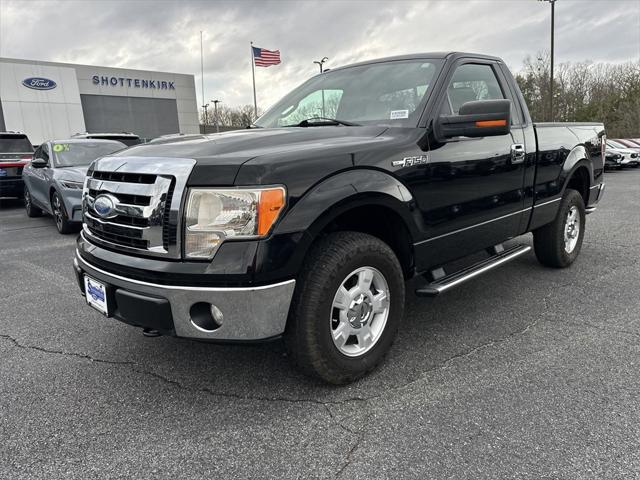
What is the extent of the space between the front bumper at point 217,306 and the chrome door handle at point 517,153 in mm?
2319

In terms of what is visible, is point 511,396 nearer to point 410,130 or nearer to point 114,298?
point 410,130

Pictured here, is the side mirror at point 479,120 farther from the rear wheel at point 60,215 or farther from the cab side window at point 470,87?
the rear wheel at point 60,215

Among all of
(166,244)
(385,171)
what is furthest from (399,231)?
(166,244)

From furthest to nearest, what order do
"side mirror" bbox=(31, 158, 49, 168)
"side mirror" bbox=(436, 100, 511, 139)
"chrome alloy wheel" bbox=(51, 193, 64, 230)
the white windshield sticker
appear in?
1. "side mirror" bbox=(31, 158, 49, 168)
2. "chrome alloy wheel" bbox=(51, 193, 64, 230)
3. the white windshield sticker
4. "side mirror" bbox=(436, 100, 511, 139)

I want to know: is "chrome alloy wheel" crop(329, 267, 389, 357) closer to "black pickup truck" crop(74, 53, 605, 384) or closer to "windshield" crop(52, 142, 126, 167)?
Result: "black pickup truck" crop(74, 53, 605, 384)

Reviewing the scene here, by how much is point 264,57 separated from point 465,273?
24.9 m

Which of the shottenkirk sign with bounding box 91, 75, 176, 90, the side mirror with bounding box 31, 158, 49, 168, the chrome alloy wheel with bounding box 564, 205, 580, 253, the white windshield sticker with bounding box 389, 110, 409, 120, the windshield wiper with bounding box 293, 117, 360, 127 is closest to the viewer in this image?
the white windshield sticker with bounding box 389, 110, 409, 120

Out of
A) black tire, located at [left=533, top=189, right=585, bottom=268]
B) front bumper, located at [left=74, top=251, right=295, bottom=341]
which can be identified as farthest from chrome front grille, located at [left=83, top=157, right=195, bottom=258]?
black tire, located at [left=533, top=189, right=585, bottom=268]

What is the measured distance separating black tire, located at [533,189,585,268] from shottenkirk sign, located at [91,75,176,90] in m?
34.1

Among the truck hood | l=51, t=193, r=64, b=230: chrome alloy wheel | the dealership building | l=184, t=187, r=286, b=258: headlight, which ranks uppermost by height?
the dealership building

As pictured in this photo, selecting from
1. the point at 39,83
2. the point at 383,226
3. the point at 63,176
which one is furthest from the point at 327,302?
the point at 39,83

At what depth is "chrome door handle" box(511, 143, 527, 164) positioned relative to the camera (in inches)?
145

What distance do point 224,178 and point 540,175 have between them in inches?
119

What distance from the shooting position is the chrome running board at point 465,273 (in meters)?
2.96
